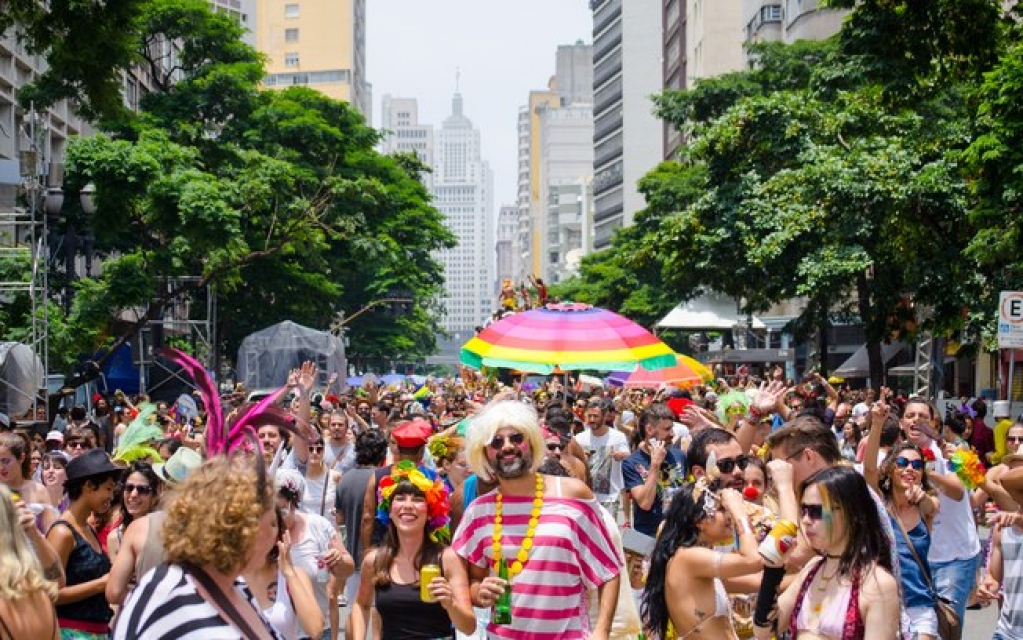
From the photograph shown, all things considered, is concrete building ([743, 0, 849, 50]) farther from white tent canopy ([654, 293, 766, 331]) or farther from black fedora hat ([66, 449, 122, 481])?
black fedora hat ([66, 449, 122, 481])

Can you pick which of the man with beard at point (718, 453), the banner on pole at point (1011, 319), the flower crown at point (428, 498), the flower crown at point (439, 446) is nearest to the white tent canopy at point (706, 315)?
the banner on pole at point (1011, 319)

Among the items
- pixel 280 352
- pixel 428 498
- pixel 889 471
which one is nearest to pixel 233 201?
pixel 280 352

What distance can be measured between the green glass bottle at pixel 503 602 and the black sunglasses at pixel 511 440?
0.48 metres

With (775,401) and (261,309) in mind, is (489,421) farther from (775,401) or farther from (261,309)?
(261,309)

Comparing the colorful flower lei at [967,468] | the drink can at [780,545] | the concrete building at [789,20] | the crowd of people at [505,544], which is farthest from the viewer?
the concrete building at [789,20]

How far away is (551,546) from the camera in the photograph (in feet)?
20.4

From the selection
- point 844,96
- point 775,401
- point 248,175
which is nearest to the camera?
point 775,401

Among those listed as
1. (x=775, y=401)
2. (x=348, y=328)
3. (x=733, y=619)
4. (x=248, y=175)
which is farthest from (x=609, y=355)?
(x=348, y=328)

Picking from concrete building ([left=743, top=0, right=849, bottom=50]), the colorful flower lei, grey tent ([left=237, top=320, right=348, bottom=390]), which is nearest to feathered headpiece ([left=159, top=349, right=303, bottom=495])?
the colorful flower lei

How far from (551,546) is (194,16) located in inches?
1459

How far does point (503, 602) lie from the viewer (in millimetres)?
6168

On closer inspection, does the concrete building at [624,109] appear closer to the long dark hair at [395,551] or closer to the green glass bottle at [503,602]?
the long dark hair at [395,551]

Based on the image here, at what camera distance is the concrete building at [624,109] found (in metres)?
120

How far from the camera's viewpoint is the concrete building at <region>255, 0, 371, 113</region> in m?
130
